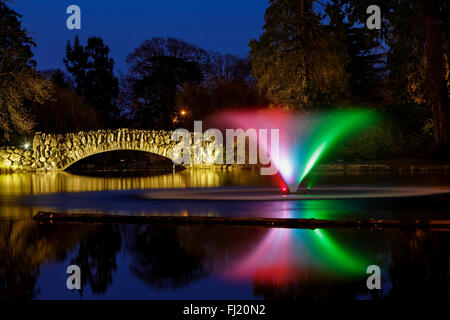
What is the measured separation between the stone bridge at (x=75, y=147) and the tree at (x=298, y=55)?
942 centimetres

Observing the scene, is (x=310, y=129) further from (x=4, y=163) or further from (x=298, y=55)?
(x=4, y=163)

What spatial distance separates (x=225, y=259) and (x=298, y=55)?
92.9 ft

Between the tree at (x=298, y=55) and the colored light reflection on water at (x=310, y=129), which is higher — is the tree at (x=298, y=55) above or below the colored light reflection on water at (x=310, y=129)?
above

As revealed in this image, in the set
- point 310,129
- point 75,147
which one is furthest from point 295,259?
point 75,147

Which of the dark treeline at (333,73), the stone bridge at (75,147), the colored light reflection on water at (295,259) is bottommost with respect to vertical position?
the colored light reflection on water at (295,259)

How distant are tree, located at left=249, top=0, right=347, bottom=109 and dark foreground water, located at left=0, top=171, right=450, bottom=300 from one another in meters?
22.1

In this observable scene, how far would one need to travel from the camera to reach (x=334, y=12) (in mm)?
37531

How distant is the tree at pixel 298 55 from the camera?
121 ft

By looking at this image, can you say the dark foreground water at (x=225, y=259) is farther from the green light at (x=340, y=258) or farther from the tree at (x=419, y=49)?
the tree at (x=419, y=49)

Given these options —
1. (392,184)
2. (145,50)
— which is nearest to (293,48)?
(392,184)

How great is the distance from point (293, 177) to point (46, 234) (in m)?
12.8

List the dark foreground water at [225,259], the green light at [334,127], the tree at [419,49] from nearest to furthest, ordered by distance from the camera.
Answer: the dark foreground water at [225,259] → the tree at [419,49] → the green light at [334,127]

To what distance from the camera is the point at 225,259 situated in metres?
9.62

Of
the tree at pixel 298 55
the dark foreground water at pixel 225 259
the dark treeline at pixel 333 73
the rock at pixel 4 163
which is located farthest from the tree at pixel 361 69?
the dark foreground water at pixel 225 259
